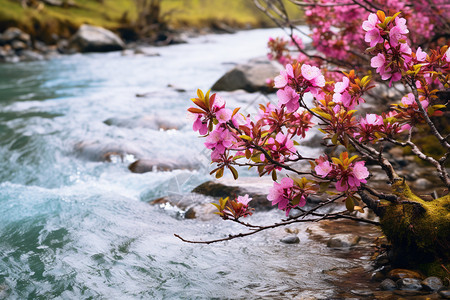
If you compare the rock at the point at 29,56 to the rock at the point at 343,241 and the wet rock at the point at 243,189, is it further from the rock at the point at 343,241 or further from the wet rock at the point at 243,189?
the rock at the point at 343,241

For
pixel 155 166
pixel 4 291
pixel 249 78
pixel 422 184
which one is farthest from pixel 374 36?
pixel 249 78

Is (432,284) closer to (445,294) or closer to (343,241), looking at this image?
(445,294)

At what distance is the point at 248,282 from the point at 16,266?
1628mm

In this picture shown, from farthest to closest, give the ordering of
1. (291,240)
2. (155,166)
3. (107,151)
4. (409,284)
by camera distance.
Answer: (107,151) → (155,166) → (291,240) → (409,284)

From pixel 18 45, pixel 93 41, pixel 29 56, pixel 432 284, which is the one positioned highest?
pixel 93 41

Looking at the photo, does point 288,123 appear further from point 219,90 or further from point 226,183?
point 219,90

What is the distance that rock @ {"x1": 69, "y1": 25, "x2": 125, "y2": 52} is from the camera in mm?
20641

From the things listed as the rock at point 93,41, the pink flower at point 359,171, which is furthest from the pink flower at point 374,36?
the rock at point 93,41

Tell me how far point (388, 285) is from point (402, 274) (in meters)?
0.12

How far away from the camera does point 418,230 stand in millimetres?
2387

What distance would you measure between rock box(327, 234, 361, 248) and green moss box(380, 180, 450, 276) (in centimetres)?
59

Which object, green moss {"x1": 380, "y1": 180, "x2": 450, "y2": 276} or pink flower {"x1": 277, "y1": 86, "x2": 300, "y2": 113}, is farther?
green moss {"x1": 380, "y1": 180, "x2": 450, "y2": 276}

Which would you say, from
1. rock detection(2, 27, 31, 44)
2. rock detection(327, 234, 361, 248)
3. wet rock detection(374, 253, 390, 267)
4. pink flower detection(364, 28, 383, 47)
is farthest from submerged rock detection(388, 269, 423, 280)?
rock detection(2, 27, 31, 44)

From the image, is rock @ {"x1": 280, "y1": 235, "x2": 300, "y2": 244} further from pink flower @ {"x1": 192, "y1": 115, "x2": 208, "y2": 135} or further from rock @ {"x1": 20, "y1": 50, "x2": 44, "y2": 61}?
rock @ {"x1": 20, "y1": 50, "x2": 44, "y2": 61}
